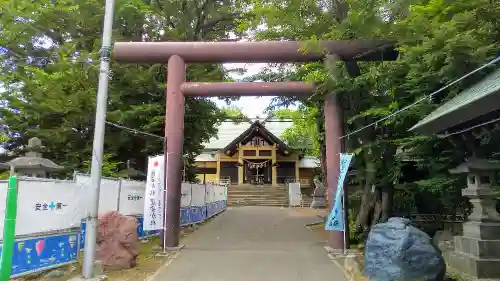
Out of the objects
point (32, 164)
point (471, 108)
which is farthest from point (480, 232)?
point (32, 164)

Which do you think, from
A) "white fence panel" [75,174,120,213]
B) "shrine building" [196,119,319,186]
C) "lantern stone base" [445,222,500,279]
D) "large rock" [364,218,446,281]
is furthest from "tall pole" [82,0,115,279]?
"shrine building" [196,119,319,186]

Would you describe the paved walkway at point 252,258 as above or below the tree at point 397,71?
below

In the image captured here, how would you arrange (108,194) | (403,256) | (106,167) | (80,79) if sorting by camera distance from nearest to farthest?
(403,256)
(108,194)
(106,167)
(80,79)

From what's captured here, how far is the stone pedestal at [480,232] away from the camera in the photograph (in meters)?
6.60

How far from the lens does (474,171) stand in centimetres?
710

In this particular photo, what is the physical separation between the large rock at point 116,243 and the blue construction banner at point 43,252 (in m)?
0.52

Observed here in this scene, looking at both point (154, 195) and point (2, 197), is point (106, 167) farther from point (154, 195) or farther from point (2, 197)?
point (2, 197)

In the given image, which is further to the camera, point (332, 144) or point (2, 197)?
point (332, 144)

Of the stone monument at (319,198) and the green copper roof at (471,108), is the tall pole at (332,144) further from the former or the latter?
the stone monument at (319,198)

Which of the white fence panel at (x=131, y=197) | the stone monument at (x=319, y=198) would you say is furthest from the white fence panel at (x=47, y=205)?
the stone monument at (x=319, y=198)

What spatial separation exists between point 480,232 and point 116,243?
282 inches

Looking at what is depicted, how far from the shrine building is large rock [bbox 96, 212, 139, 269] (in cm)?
3089

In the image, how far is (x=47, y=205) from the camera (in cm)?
721

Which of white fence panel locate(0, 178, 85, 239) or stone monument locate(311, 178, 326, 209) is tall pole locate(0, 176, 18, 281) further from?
stone monument locate(311, 178, 326, 209)
